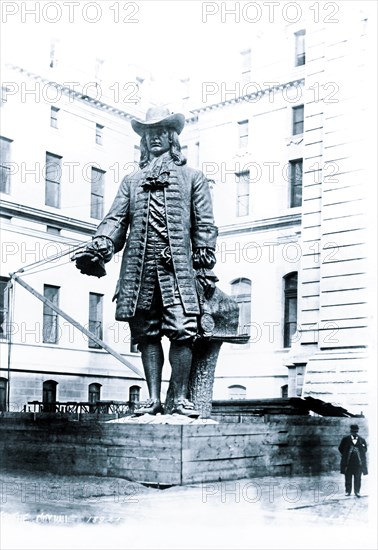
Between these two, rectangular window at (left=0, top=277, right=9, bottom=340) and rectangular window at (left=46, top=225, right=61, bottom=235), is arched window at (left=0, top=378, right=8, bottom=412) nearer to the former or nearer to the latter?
rectangular window at (left=0, top=277, right=9, bottom=340)

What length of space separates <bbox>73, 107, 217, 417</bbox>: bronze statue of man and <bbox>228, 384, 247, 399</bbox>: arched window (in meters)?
8.05

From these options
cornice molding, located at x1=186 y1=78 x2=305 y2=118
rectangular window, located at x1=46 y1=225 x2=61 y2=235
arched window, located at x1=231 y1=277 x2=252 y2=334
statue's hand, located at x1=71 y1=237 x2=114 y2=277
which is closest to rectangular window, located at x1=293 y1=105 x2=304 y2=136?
cornice molding, located at x1=186 y1=78 x2=305 y2=118

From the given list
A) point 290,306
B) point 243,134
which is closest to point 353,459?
point 290,306

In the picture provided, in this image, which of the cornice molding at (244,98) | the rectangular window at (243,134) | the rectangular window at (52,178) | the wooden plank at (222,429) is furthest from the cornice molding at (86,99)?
the wooden plank at (222,429)

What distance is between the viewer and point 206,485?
4836 millimetres

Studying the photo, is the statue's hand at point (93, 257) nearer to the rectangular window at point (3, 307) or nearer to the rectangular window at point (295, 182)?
the rectangular window at point (3, 307)

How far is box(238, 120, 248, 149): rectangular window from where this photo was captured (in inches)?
563

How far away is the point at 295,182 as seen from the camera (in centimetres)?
1441

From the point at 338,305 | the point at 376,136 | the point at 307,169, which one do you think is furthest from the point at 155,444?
the point at 307,169

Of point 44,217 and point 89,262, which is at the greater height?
point 44,217

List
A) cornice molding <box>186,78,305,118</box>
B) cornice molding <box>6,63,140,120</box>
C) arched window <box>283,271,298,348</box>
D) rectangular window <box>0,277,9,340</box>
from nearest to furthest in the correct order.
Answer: rectangular window <box>0,277,9,340</box>
arched window <box>283,271,298,348</box>
cornice molding <box>6,63,140,120</box>
cornice molding <box>186,78,305,118</box>

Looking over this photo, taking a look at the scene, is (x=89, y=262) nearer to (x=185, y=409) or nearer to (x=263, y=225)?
(x=185, y=409)

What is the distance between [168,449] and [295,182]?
10.1 m

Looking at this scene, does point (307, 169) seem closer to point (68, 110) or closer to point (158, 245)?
point (68, 110)
